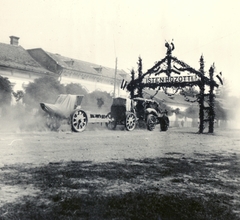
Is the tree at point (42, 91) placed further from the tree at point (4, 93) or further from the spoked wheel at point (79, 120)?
the spoked wheel at point (79, 120)

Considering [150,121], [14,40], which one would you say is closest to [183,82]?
[150,121]

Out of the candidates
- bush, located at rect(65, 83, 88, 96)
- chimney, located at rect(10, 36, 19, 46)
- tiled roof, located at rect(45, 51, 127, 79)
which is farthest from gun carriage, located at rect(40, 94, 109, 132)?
chimney, located at rect(10, 36, 19, 46)

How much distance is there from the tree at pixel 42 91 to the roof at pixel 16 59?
348 cm

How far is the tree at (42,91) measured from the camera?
26.5 metres

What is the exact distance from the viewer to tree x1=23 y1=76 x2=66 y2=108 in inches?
1045

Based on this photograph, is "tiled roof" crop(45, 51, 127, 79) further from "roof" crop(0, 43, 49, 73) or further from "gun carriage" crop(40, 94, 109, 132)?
"gun carriage" crop(40, 94, 109, 132)

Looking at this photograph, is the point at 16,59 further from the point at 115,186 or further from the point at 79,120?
the point at 115,186

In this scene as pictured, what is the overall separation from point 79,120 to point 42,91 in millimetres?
13885

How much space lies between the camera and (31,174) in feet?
16.4

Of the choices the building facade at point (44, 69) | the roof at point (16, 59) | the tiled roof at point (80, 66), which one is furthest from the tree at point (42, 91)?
the tiled roof at point (80, 66)

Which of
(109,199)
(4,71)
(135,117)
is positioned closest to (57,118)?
(135,117)

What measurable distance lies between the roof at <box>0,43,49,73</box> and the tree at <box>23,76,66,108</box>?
348 centimetres

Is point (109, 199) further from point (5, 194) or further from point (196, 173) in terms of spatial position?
point (196, 173)

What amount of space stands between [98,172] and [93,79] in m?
38.7
